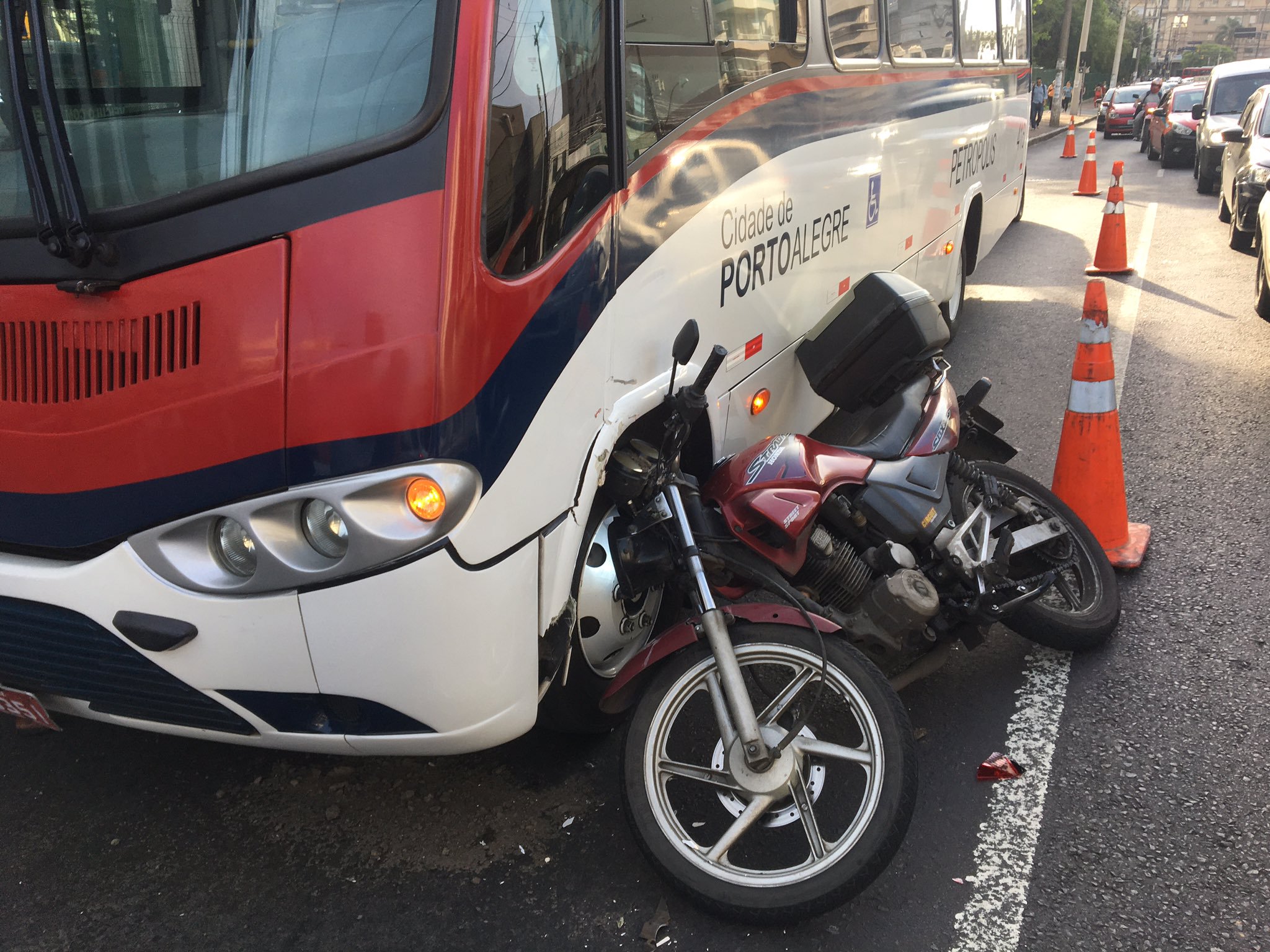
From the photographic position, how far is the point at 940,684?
3.54 metres

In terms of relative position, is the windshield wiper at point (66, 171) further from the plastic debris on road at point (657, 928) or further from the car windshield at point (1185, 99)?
the car windshield at point (1185, 99)

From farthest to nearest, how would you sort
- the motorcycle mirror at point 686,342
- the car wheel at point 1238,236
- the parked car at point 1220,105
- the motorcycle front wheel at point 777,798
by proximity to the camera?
the parked car at point 1220,105 → the car wheel at point 1238,236 → the motorcycle mirror at point 686,342 → the motorcycle front wheel at point 777,798

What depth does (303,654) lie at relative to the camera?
91.4 inches

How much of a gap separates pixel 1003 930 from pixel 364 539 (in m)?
1.77

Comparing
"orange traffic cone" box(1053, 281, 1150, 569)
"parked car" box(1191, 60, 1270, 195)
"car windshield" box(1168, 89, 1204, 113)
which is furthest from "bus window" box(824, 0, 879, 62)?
"car windshield" box(1168, 89, 1204, 113)

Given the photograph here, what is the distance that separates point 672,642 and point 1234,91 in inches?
635

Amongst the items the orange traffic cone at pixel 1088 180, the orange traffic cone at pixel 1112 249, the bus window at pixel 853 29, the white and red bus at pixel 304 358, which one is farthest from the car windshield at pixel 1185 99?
the white and red bus at pixel 304 358

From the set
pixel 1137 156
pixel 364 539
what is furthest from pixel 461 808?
pixel 1137 156

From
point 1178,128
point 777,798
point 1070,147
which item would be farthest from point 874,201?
point 1070,147

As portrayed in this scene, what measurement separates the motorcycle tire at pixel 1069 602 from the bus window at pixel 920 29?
2776 millimetres

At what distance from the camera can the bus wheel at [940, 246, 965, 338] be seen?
24.8ft

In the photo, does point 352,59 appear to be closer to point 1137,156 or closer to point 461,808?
point 461,808

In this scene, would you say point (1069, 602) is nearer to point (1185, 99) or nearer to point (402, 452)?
point (402, 452)

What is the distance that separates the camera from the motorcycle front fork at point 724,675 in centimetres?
255
